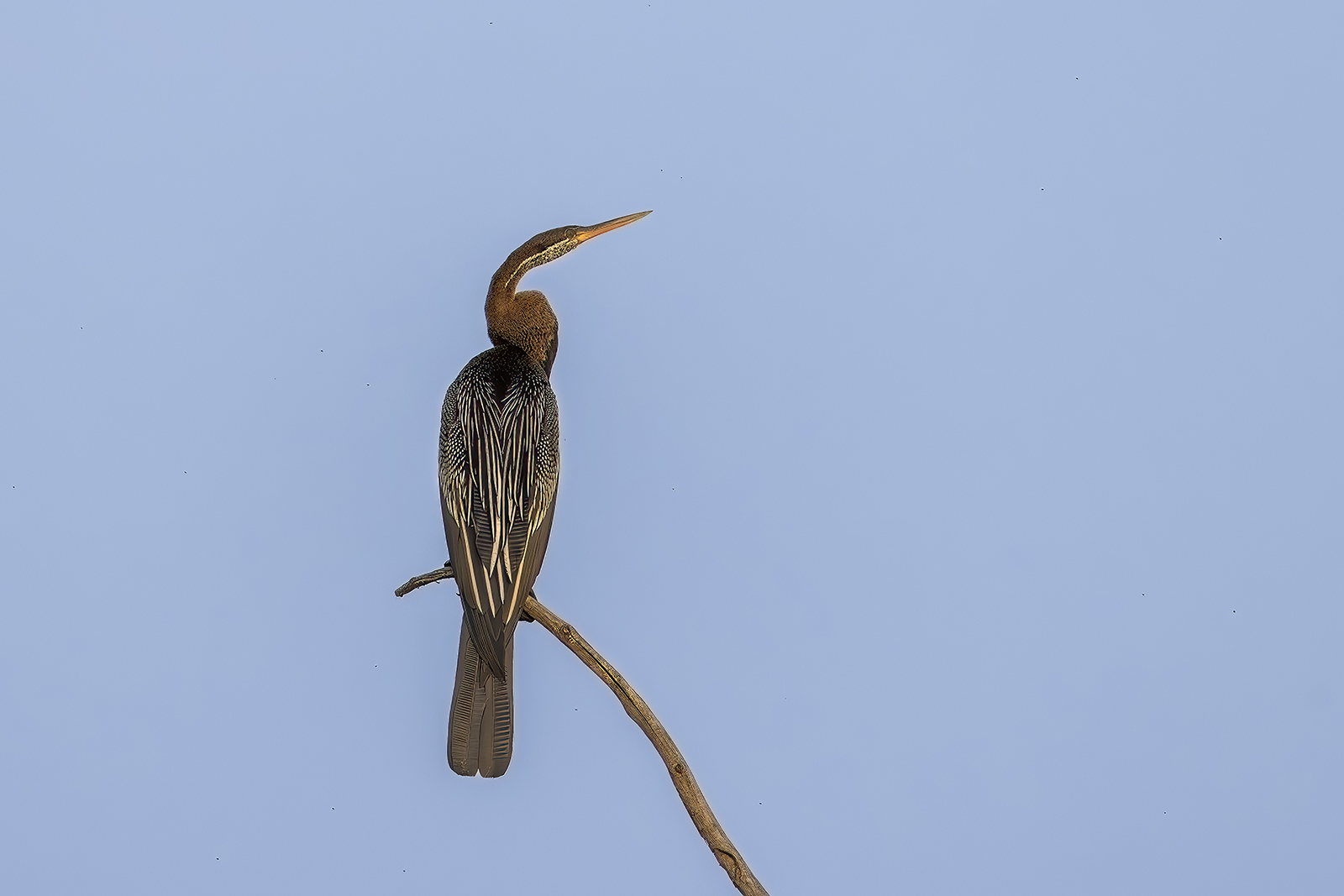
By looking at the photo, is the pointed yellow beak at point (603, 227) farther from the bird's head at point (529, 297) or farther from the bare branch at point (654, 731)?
the bare branch at point (654, 731)

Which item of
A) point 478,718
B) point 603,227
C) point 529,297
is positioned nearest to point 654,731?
point 478,718

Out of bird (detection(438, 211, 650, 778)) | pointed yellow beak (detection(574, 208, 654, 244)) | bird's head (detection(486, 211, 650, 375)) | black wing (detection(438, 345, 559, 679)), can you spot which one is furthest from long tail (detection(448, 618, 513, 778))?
pointed yellow beak (detection(574, 208, 654, 244))

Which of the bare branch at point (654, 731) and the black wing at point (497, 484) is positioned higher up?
the black wing at point (497, 484)

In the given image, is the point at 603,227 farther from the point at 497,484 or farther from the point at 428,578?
the point at 428,578

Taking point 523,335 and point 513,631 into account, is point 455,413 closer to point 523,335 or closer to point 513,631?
point 523,335

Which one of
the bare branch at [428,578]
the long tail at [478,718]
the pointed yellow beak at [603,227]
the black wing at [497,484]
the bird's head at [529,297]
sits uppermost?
the pointed yellow beak at [603,227]

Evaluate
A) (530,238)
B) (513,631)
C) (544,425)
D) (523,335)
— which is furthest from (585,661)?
(530,238)

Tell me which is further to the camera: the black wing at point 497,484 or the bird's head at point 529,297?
the bird's head at point 529,297

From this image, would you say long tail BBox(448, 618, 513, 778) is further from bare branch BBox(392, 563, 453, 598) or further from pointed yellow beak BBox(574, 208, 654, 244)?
pointed yellow beak BBox(574, 208, 654, 244)

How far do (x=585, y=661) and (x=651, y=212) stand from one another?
2.77 feet

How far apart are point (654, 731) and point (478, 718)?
12.4 inches

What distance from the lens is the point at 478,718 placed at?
2.16 meters

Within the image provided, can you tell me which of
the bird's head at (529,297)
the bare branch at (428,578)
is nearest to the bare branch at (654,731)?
the bare branch at (428,578)

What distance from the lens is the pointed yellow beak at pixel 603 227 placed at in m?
2.20
